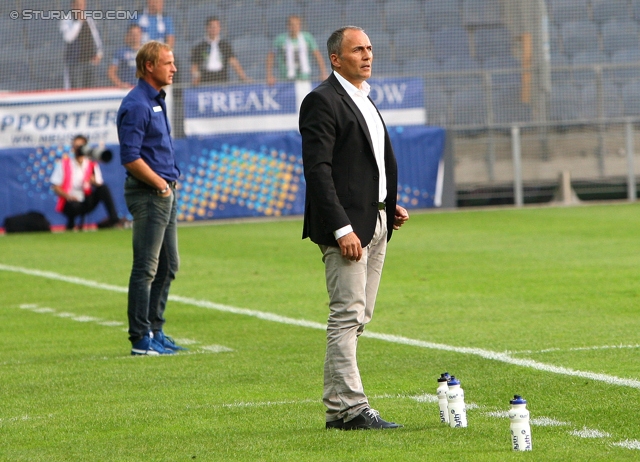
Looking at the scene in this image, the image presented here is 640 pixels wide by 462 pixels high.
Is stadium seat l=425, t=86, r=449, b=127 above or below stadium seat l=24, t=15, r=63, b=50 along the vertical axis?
below

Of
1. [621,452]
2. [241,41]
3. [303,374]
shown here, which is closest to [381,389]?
[303,374]

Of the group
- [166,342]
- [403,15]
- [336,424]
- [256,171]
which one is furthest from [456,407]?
[403,15]

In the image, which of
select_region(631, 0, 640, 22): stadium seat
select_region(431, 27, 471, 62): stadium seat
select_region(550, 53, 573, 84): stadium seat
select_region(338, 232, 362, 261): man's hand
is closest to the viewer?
select_region(338, 232, 362, 261): man's hand

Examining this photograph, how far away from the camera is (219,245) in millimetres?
17609

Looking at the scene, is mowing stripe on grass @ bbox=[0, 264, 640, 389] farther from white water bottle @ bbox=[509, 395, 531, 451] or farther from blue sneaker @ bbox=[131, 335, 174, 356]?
white water bottle @ bbox=[509, 395, 531, 451]

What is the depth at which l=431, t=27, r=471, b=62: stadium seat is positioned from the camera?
26594 millimetres

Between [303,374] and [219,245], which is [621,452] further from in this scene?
[219,245]

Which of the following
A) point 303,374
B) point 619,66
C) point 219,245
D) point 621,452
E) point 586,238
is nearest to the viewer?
point 621,452

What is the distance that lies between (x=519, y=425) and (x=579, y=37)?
23.3 m

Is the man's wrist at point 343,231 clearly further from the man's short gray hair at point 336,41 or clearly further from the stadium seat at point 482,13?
the stadium seat at point 482,13

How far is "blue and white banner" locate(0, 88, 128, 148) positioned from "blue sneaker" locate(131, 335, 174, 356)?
46.3 ft

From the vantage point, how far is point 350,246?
216 inches

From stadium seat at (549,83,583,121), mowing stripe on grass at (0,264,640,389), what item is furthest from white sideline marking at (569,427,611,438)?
stadium seat at (549,83,583,121)

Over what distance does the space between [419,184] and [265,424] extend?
58.1ft
